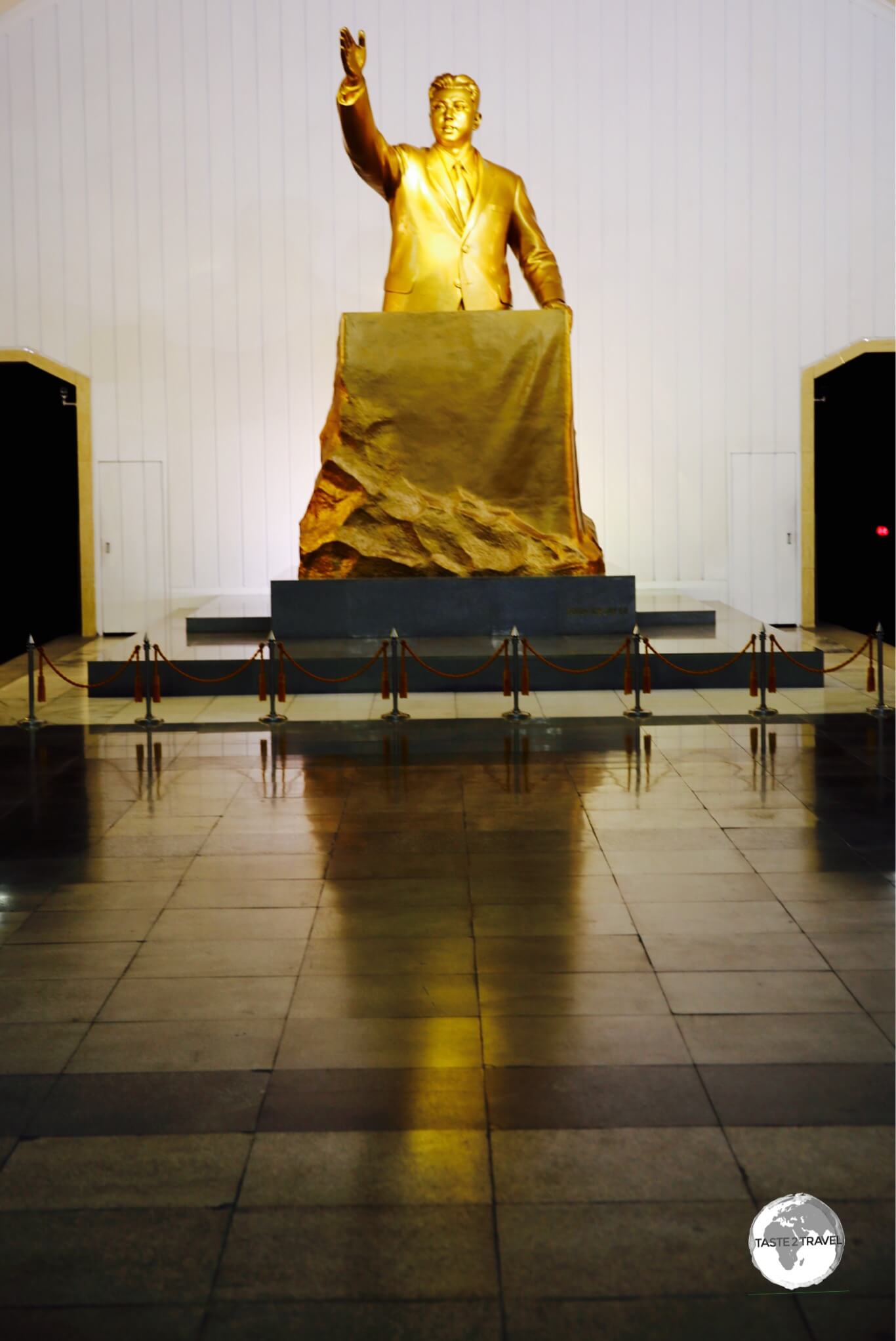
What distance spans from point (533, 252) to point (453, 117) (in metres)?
1.33


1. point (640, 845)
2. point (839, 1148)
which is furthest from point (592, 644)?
point (839, 1148)

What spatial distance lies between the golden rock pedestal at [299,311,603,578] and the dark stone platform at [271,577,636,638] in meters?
0.23

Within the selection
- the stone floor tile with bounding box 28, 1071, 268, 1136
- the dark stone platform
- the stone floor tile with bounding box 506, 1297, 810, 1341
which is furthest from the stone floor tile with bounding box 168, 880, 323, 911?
the dark stone platform

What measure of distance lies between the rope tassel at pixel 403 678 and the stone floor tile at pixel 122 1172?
6.42 meters

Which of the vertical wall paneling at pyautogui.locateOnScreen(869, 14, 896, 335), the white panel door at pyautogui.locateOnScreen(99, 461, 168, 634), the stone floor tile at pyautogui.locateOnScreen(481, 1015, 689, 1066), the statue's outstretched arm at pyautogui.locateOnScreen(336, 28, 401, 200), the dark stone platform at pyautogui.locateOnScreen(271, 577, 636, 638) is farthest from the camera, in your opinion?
the white panel door at pyautogui.locateOnScreen(99, 461, 168, 634)

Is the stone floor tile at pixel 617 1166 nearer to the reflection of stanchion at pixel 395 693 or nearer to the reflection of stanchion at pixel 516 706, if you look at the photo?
the reflection of stanchion at pixel 516 706

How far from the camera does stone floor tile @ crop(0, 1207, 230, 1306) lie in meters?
2.89

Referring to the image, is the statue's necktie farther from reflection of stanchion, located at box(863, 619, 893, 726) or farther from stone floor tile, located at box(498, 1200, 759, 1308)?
stone floor tile, located at box(498, 1200, 759, 1308)

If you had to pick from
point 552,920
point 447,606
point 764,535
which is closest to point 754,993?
point 552,920

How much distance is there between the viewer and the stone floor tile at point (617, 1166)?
3238 mm

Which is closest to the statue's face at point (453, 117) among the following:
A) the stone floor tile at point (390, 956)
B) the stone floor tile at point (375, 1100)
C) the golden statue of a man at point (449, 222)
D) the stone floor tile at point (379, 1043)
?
the golden statue of a man at point (449, 222)

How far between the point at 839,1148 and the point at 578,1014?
3.56ft

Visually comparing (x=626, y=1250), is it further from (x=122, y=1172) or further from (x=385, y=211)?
(x=385, y=211)

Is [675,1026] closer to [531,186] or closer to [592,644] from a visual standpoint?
[592,644]
